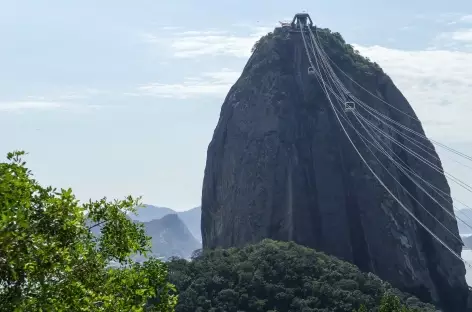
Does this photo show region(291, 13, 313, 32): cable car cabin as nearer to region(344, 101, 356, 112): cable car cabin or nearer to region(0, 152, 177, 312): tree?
region(344, 101, 356, 112): cable car cabin

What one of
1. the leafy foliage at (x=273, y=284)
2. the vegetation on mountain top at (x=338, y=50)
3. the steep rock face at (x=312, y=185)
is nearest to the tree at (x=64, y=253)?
the leafy foliage at (x=273, y=284)

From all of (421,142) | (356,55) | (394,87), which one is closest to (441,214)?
(421,142)

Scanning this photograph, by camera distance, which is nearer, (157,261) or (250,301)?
(157,261)

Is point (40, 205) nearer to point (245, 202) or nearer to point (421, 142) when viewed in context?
point (245, 202)

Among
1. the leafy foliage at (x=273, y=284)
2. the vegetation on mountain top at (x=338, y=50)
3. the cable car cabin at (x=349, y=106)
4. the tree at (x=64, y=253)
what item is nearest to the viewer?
the tree at (x=64, y=253)

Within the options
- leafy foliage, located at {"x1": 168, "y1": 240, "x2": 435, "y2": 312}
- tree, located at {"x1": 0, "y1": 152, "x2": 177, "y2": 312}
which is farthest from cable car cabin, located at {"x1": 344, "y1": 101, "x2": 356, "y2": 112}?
tree, located at {"x1": 0, "y1": 152, "x2": 177, "y2": 312}

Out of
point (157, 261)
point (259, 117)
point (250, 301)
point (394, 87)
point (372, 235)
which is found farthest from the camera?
point (394, 87)

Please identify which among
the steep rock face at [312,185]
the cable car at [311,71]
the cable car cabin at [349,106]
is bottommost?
the steep rock face at [312,185]

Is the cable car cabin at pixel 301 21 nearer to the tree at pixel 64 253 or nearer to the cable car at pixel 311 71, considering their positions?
the cable car at pixel 311 71
